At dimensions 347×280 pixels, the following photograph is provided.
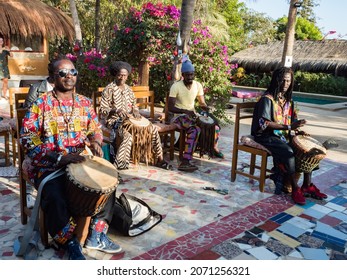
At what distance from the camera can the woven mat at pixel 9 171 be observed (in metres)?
4.84

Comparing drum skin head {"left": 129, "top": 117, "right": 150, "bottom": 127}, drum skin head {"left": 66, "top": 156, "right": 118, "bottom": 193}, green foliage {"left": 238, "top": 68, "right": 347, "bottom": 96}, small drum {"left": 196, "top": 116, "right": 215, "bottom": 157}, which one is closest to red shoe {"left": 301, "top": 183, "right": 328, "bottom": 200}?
small drum {"left": 196, "top": 116, "right": 215, "bottom": 157}

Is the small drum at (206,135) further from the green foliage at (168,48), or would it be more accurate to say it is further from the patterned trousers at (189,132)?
the green foliage at (168,48)

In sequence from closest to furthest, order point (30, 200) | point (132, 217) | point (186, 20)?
point (132, 217) < point (30, 200) < point (186, 20)

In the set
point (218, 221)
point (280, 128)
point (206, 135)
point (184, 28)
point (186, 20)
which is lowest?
point (218, 221)

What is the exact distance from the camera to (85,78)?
10.3 m

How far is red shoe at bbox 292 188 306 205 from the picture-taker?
170 inches

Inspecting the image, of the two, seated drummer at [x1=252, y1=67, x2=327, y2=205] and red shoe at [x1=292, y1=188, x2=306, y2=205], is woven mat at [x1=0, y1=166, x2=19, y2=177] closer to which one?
seated drummer at [x1=252, y1=67, x2=327, y2=205]

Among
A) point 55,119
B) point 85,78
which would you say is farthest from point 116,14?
point 55,119

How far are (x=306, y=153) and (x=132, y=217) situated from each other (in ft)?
7.42

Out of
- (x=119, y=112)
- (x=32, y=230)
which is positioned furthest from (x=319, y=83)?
(x=32, y=230)

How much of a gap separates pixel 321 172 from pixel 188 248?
11.0 ft

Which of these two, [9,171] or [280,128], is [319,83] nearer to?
[280,128]

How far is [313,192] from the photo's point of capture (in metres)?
4.56

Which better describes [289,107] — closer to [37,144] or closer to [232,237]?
[232,237]
